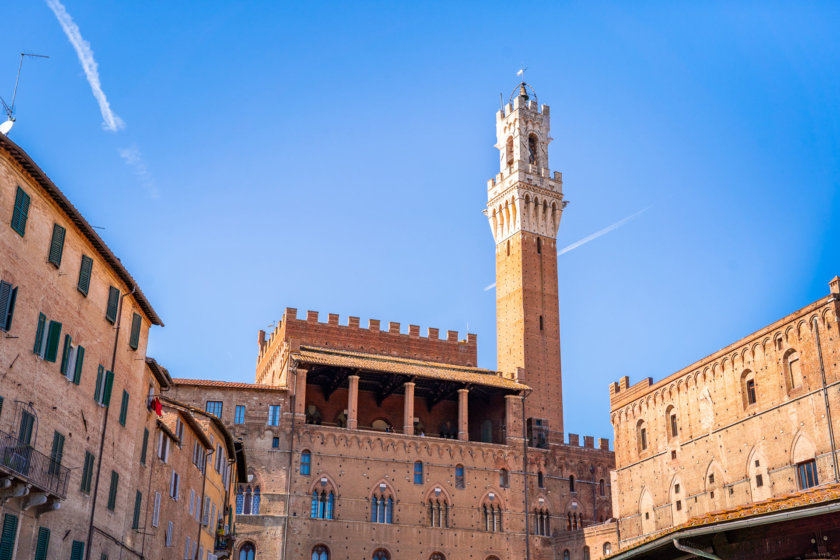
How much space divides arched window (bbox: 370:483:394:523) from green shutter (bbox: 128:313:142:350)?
2378 cm

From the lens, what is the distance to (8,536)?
57.1 feet

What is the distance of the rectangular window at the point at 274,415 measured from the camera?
A: 46.6 meters

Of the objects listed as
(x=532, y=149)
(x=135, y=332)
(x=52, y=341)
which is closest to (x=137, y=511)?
(x=135, y=332)

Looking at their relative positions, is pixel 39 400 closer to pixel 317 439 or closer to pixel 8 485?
pixel 8 485

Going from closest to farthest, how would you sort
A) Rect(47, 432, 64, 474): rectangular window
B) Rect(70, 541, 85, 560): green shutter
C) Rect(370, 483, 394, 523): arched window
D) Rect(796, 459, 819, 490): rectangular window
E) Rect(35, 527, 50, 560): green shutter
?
1. Rect(35, 527, 50, 560): green shutter
2. Rect(47, 432, 64, 474): rectangular window
3. Rect(70, 541, 85, 560): green shutter
4. Rect(796, 459, 819, 490): rectangular window
5. Rect(370, 483, 394, 523): arched window

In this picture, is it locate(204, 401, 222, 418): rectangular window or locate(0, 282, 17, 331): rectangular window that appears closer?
locate(0, 282, 17, 331): rectangular window

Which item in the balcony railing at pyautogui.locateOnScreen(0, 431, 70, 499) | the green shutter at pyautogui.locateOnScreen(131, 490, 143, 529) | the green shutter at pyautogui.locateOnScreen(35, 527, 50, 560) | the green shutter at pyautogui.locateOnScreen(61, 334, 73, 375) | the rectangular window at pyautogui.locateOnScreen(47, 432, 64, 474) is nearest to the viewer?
the balcony railing at pyautogui.locateOnScreen(0, 431, 70, 499)

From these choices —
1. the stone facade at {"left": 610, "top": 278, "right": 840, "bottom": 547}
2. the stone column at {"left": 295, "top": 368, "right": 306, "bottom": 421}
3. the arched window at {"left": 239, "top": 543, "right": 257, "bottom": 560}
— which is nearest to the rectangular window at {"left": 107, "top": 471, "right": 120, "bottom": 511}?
the stone facade at {"left": 610, "top": 278, "right": 840, "bottom": 547}

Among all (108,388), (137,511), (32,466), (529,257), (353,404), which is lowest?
(32,466)

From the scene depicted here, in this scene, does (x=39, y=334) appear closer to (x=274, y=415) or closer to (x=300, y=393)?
(x=274, y=415)

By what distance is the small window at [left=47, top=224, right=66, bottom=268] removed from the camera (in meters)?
20.0

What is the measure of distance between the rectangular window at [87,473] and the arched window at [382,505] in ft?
87.1

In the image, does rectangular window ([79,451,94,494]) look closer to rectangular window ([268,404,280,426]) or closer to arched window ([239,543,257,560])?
arched window ([239,543,257,560])

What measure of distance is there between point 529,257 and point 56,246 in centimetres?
4382
